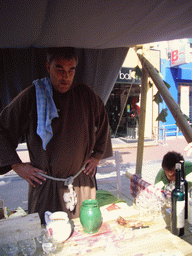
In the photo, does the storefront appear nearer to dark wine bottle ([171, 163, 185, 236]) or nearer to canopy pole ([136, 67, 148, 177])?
canopy pole ([136, 67, 148, 177])

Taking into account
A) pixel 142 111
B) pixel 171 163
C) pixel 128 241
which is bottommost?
pixel 128 241

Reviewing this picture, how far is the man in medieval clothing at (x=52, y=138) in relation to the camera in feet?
4.95

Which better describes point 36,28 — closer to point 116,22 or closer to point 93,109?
point 116,22

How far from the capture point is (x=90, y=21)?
5.02 feet

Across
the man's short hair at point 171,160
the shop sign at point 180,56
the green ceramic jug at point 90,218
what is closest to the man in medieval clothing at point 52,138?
the green ceramic jug at point 90,218

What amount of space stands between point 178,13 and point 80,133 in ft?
3.49

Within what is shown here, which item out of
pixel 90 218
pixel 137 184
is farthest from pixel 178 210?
pixel 137 184

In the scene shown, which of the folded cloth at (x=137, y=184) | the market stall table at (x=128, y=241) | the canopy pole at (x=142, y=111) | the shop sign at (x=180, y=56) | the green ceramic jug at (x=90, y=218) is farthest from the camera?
the shop sign at (x=180, y=56)

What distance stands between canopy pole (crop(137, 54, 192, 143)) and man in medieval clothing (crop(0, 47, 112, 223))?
2.85ft

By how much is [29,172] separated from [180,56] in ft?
34.2

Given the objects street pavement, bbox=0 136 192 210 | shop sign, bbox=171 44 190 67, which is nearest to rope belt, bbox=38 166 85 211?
street pavement, bbox=0 136 192 210

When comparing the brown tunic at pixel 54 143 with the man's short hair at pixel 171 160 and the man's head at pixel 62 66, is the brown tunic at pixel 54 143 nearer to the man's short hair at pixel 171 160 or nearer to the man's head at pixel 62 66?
the man's head at pixel 62 66

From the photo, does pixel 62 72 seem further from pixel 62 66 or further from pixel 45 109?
pixel 45 109

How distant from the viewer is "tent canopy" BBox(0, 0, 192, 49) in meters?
1.29
